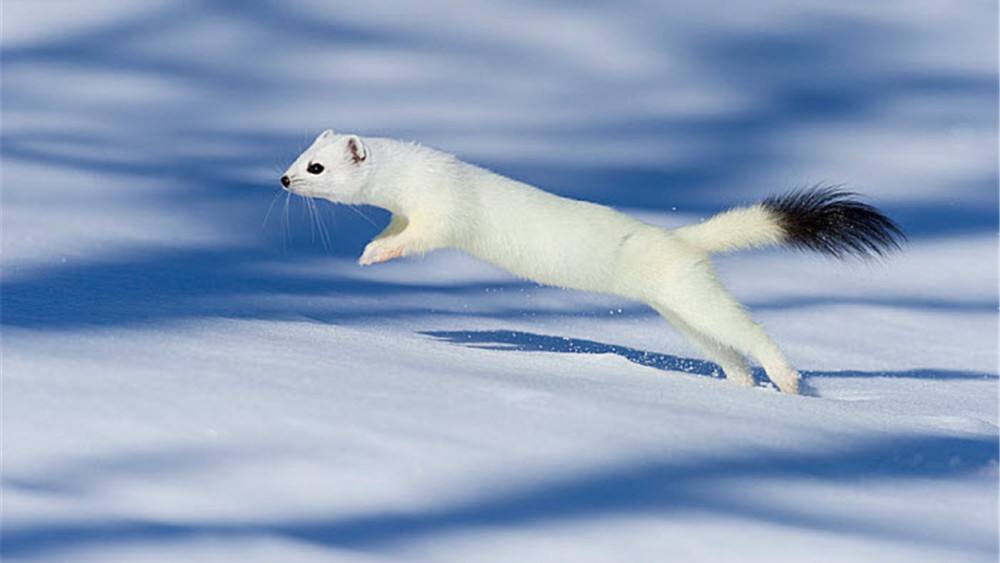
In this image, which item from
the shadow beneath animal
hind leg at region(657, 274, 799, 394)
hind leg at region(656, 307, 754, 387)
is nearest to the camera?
hind leg at region(657, 274, 799, 394)

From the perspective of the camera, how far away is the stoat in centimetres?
358

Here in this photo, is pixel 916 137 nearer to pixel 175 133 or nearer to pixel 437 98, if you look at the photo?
pixel 437 98

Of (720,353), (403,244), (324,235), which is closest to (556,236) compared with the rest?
(403,244)

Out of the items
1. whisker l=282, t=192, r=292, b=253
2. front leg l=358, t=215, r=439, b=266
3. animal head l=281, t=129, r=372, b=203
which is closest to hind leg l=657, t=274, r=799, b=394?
front leg l=358, t=215, r=439, b=266

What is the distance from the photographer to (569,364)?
135 inches

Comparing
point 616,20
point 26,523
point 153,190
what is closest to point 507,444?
point 26,523

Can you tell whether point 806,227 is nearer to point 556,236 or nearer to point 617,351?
point 556,236

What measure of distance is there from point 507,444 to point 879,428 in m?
0.78

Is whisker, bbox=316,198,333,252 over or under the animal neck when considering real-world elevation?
over

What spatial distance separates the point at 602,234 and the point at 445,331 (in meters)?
0.61

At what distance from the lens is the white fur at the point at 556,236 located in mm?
3576

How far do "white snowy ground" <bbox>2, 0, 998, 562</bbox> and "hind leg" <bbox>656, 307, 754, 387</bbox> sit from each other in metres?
0.10

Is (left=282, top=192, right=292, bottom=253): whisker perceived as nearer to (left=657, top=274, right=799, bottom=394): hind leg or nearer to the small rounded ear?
the small rounded ear

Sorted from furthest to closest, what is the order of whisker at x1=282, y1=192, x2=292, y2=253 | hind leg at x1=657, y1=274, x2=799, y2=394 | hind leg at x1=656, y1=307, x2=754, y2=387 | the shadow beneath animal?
1. whisker at x1=282, y1=192, x2=292, y2=253
2. the shadow beneath animal
3. hind leg at x1=656, y1=307, x2=754, y2=387
4. hind leg at x1=657, y1=274, x2=799, y2=394
